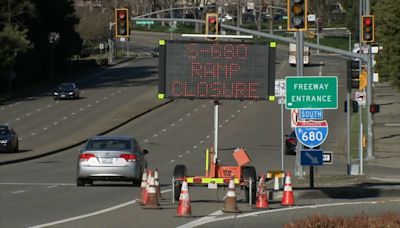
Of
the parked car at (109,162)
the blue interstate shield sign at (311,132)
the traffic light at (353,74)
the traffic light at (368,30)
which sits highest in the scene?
the traffic light at (368,30)

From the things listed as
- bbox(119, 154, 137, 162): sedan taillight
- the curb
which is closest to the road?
bbox(119, 154, 137, 162): sedan taillight

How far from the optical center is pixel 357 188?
2775 cm

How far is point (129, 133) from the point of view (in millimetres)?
65125

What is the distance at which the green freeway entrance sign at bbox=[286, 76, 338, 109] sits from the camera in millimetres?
25703

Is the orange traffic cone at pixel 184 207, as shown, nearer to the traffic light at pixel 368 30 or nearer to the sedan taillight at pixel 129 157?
the sedan taillight at pixel 129 157

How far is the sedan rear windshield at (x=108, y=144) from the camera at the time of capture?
96.1 ft

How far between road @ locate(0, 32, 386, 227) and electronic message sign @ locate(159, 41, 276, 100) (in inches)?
101

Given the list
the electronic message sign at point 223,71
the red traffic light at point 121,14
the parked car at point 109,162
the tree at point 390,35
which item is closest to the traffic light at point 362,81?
the tree at point 390,35

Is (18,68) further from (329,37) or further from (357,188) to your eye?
(357,188)

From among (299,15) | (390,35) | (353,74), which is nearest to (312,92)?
(299,15)

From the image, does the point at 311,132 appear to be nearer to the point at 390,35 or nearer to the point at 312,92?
the point at 312,92

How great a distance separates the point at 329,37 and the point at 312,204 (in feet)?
382

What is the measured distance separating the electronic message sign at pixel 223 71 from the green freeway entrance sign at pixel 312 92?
67.9 inches

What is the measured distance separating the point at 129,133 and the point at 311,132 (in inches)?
1587
